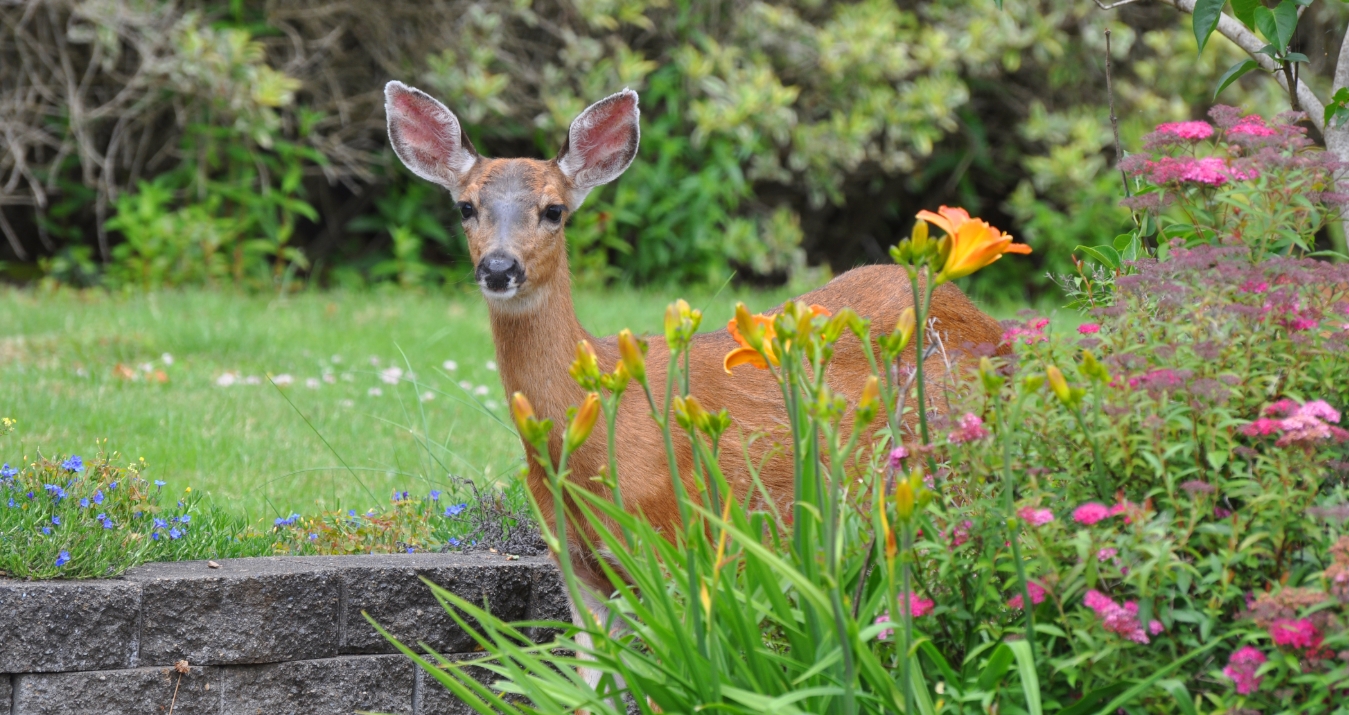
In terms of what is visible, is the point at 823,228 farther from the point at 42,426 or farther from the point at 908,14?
the point at 42,426

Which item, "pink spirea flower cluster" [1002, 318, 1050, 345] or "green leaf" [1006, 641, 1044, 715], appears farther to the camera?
"pink spirea flower cluster" [1002, 318, 1050, 345]

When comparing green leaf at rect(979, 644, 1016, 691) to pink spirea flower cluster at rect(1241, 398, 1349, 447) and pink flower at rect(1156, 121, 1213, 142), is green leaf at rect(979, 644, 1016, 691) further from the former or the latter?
pink flower at rect(1156, 121, 1213, 142)

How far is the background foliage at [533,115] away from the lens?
352 inches

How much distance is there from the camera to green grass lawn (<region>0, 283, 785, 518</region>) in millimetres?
4879

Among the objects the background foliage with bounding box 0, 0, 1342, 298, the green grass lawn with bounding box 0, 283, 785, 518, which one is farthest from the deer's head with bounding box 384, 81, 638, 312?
the background foliage with bounding box 0, 0, 1342, 298

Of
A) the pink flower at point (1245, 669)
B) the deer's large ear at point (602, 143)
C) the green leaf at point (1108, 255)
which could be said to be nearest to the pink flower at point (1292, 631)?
the pink flower at point (1245, 669)

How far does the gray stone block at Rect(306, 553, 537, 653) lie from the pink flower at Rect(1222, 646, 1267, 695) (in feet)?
6.05

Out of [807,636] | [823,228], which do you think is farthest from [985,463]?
[823,228]

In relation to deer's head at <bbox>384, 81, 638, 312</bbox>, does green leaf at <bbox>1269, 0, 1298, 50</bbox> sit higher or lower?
higher

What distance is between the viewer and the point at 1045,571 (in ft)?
7.86

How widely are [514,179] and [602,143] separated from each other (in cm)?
40

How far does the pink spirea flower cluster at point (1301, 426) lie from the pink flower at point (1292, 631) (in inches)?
11.4

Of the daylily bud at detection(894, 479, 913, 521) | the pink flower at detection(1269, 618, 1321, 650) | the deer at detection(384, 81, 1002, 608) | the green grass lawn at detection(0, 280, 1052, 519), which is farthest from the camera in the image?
the green grass lawn at detection(0, 280, 1052, 519)

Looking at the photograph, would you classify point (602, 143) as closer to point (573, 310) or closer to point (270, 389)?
point (573, 310)
